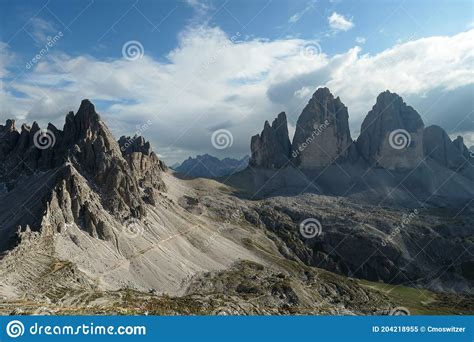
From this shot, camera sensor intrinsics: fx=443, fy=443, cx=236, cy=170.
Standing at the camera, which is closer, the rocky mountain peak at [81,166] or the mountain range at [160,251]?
the mountain range at [160,251]

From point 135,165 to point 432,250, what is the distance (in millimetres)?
133271

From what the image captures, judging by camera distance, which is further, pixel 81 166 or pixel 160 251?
pixel 81 166

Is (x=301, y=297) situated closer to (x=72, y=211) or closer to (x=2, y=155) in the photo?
(x=72, y=211)

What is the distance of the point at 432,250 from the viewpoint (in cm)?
19462

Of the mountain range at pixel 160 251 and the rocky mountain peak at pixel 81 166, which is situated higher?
the rocky mountain peak at pixel 81 166

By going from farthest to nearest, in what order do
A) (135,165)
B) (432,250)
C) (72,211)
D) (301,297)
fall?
(432,250)
(135,165)
(301,297)
(72,211)

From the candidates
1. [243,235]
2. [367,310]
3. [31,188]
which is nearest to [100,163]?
[31,188]

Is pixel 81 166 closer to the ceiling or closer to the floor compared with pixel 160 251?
closer to the ceiling

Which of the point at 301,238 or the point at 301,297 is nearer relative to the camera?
the point at 301,297

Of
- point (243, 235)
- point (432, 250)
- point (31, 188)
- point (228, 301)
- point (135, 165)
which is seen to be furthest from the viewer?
point (432, 250)

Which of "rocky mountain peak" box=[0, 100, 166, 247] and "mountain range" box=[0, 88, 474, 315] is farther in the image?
"rocky mountain peak" box=[0, 100, 166, 247]

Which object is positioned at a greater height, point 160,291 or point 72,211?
point 72,211

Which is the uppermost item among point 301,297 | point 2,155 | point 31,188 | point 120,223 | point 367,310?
point 2,155

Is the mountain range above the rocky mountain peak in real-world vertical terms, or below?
below
